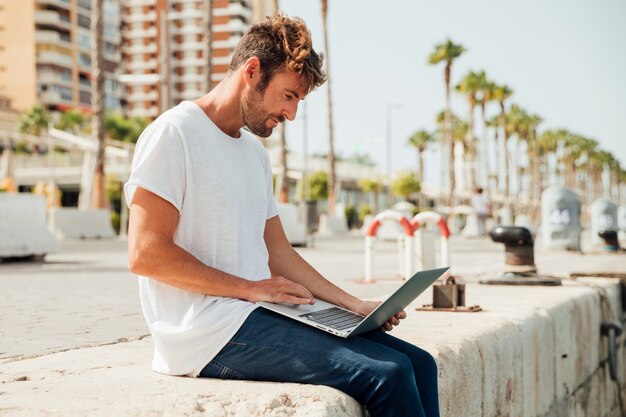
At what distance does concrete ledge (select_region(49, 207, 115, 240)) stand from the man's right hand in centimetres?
2258

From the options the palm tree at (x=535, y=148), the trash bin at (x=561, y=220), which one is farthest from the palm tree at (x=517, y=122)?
the trash bin at (x=561, y=220)

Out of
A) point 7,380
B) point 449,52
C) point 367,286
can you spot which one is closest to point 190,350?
point 7,380

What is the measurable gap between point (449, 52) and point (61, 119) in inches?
2348

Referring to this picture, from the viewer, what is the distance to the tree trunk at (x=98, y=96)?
25.6 meters

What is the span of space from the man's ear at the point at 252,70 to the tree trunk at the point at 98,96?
22812 millimetres

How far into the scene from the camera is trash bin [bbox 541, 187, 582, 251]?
19.7 metres

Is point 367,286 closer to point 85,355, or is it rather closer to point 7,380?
point 85,355

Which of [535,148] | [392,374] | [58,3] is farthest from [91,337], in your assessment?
[58,3]

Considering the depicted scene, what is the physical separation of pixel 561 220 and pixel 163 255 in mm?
18048

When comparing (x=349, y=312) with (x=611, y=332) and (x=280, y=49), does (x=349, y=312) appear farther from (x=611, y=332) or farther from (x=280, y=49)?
(x=611, y=332)

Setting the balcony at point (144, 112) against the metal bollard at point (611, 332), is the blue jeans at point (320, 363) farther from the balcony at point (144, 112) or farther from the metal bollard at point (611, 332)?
the balcony at point (144, 112)

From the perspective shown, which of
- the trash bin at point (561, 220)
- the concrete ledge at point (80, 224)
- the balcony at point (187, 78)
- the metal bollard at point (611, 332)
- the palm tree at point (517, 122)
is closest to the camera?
the metal bollard at point (611, 332)

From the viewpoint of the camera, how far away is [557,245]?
1975 centimetres

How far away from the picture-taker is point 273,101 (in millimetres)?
3166
